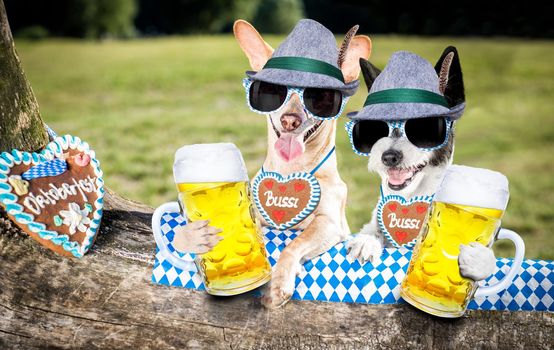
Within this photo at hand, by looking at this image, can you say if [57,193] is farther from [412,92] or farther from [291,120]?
[412,92]

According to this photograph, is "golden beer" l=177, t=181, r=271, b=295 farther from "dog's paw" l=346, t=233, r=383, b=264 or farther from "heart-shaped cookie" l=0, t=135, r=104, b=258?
"heart-shaped cookie" l=0, t=135, r=104, b=258

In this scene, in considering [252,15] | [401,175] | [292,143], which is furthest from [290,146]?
[252,15]

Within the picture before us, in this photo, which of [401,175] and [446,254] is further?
[401,175]

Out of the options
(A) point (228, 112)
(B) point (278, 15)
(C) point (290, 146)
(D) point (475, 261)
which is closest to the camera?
(D) point (475, 261)

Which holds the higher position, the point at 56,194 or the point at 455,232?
the point at 455,232

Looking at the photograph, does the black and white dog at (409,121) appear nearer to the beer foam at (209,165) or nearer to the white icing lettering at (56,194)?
the beer foam at (209,165)

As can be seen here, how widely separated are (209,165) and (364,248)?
2.31ft

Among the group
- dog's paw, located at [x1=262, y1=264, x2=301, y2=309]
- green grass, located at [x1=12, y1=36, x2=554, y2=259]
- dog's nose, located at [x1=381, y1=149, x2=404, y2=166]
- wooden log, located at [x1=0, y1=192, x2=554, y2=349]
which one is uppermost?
dog's nose, located at [x1=381, y1=149, x2=404, y2=166]

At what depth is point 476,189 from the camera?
1835 mm

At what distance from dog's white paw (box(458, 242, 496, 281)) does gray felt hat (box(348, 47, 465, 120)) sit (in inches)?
18.1

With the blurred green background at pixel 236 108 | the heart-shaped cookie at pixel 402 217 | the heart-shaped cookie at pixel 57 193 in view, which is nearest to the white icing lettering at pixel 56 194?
the heart-shaped cookie at pixel 57 193

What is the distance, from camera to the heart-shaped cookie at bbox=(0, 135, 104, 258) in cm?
221

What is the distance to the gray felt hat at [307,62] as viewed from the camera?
82.0 inches

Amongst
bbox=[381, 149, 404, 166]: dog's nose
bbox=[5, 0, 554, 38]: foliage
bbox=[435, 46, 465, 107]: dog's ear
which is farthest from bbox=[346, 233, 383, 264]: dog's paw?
bbox=[5, 0, 554, 38]: foliage
